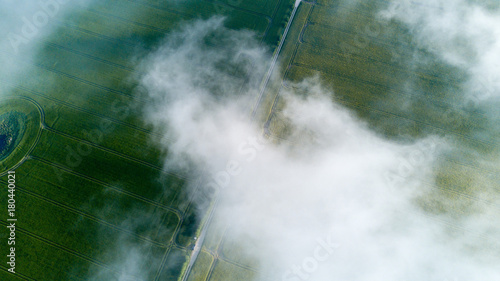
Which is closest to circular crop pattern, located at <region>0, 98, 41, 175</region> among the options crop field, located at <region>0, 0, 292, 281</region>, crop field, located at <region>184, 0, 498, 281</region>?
crop field, located at <region>0, 0, 292, 281</region>

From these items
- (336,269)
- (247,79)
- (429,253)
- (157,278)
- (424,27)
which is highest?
(424,27)

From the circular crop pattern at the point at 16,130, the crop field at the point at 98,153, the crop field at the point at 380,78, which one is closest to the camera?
the crop field at the point at 98,153

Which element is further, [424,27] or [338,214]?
[424,27]

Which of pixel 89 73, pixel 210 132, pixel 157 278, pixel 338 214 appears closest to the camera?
pixel 157 278

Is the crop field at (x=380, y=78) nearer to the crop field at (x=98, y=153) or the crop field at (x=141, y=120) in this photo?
the crop field at (x=141, y=120)

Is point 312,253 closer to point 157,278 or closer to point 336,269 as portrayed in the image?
point 336,269

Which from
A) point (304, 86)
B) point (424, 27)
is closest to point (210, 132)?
point (304, 86)

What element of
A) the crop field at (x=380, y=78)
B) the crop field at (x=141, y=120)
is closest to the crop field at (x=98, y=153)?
the crop field at (x=141, y=120)
